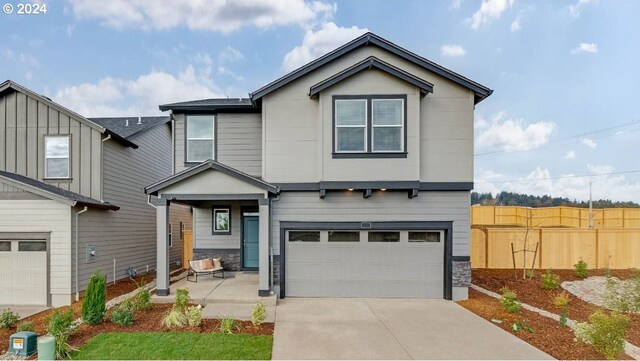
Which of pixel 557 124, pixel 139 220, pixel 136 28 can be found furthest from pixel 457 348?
pixel 557 124

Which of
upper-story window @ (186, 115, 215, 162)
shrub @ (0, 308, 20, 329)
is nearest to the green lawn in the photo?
shrub @ (0, 308, 20, 329)

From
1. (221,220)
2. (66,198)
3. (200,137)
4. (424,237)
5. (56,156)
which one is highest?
(200,137)

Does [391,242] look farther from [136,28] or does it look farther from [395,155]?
[136,28]

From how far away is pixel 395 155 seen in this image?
345 inches

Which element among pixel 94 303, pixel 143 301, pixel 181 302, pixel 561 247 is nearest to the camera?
pixel 94 303

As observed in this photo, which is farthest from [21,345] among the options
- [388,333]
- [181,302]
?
[388,333]

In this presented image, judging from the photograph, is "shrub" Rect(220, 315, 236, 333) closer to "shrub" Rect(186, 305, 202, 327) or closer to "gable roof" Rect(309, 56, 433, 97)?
"shrub" Rect(186, 305, 202, 327)

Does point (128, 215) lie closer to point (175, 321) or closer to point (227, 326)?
point (175, 321)

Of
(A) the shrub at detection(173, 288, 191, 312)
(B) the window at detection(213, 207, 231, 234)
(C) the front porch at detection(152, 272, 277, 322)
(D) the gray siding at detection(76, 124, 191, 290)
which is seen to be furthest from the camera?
(B) the window at detection(213, 207, 231, 234)

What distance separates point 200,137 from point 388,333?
321 inches

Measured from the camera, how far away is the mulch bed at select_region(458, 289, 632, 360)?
5.43 meters

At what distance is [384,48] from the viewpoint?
9430 millimetres

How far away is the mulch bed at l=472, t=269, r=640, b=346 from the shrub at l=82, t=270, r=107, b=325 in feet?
33.7

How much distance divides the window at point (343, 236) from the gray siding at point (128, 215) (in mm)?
7118
